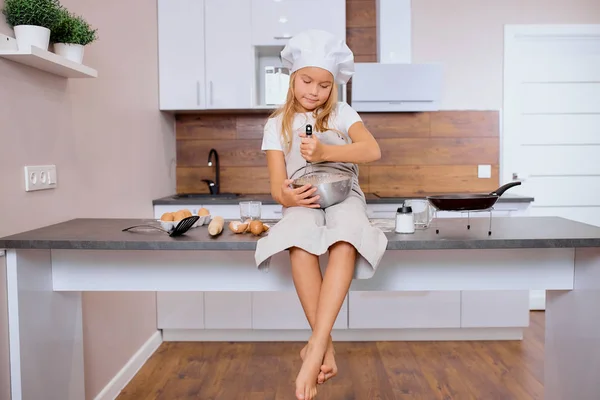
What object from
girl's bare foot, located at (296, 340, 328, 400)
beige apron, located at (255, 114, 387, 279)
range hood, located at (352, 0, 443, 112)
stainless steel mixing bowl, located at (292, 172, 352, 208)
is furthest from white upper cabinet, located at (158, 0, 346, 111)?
girl's bare foot, located at (296, 340, 328, 400)

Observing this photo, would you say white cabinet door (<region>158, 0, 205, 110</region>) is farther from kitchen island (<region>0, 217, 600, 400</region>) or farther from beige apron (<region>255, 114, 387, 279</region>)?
beige apron (<region>255, 114, 387, 279</region>)

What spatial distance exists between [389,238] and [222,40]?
2234mm

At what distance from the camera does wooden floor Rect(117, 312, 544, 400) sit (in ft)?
8.73

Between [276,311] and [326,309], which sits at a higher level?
[326,309]

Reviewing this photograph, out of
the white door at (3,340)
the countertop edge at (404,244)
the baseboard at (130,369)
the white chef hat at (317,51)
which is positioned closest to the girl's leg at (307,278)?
the countertop edge at (404,244)

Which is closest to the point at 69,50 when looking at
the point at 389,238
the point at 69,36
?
the point at 69,36

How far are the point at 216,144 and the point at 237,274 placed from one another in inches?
86.3

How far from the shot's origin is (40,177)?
1.98 metres

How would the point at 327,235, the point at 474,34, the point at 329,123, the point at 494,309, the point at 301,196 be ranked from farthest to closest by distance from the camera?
the point at 474,34 < the point at 494,309 < the point at 329,123 < the point at 301,196 < the point at 327,235

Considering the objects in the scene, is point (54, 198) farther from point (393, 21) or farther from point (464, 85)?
point (464, 85)

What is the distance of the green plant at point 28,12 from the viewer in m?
1.75

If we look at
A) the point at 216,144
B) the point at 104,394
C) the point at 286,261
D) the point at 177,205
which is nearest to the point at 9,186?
the point at 286,261

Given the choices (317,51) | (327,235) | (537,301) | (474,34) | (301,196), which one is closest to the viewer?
(327,235)

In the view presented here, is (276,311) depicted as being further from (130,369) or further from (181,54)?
(181,54)
